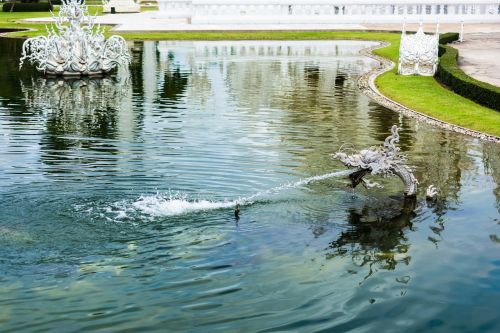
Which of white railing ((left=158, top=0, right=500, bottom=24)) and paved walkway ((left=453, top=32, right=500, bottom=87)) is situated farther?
white railing ((left=158, top=0, right=500, bottom=24))

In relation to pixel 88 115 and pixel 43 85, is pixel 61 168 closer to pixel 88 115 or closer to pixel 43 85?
pixel 88 115

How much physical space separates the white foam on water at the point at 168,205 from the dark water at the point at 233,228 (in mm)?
49

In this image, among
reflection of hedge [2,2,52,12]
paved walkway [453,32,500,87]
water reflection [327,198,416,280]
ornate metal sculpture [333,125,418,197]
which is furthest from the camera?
reflection of hedge [2,2,52,12]

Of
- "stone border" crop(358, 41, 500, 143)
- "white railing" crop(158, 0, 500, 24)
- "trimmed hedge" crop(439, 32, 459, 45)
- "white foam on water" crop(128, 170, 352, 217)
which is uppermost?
"white railing" crop(158, 0, 500, 24)

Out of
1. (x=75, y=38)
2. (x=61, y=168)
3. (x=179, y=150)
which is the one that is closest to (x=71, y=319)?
(x=61, y=168)

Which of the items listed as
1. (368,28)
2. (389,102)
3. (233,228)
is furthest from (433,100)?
(368,28)

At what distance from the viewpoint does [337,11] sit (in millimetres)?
72250

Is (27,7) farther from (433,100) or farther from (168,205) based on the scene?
(168,205)

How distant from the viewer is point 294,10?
70562mm

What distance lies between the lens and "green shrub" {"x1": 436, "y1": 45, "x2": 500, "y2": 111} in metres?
27.6

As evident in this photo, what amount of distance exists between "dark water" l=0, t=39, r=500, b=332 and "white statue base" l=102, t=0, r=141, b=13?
6942cm

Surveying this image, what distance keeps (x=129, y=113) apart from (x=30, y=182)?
32.7ft

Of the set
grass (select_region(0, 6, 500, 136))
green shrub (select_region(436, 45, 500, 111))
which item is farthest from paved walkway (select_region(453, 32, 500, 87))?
grass (select_region(0, 6, 500, 136))

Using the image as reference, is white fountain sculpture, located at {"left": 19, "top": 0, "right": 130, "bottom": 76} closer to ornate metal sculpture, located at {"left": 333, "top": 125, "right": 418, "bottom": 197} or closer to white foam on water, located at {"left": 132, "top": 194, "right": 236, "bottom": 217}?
white foam on water, located at {"left": 132, "top": 194, "right": 236, "bottom": 217}
